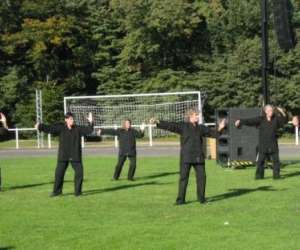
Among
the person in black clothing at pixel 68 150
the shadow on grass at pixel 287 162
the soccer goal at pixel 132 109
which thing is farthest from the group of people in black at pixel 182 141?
the soccer goal at pixel 132 109

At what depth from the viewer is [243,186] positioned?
18.7 metres

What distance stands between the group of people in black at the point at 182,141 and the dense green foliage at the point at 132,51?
31179mm

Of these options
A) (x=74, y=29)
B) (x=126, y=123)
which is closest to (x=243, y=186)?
(x=126, y=123)

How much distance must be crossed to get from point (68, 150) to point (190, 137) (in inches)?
134

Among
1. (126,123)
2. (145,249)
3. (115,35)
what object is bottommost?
(145,249)

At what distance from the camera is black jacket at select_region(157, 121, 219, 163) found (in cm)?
1503

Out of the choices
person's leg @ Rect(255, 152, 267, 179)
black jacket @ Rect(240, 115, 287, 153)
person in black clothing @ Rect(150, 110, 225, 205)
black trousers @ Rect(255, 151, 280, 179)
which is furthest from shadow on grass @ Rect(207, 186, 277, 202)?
black jacket @ Rect(240, 115, 287, 153)

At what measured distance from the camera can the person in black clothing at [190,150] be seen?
49.3ft

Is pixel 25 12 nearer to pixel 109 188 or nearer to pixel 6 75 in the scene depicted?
pixel 6 75

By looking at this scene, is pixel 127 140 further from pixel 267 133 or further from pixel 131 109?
pixel 131 109

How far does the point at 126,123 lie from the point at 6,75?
36803 mm

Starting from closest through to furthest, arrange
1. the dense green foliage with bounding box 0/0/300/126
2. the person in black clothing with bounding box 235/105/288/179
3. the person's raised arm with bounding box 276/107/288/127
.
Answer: the person in black clothing with bounding box 235/105/288/179 < the person's raised arm with bounding box 276/107/288/127 < the dense green foliage with bounding box 0/0/300/126

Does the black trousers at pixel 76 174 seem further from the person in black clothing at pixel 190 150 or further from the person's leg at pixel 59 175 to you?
the person in black clothing at pixel 190 150

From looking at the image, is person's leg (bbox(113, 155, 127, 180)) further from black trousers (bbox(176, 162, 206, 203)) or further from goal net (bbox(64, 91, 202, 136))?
goal net (bbox(64, 91, 202, 136))
